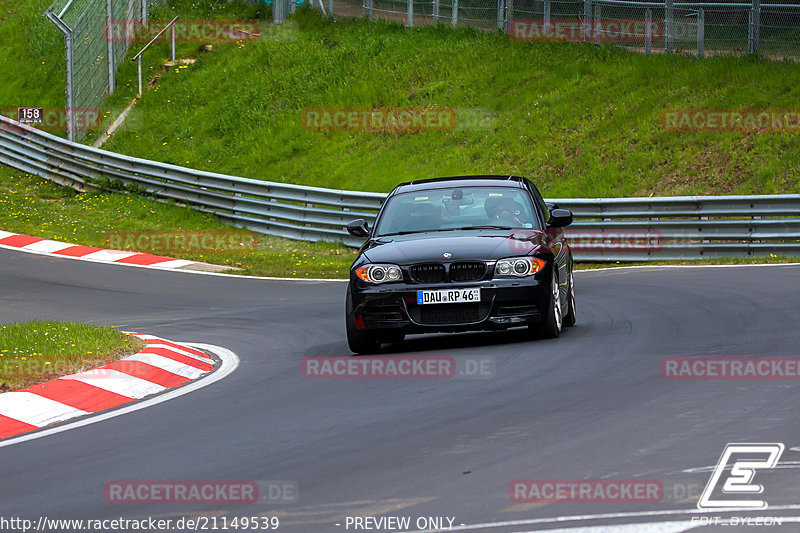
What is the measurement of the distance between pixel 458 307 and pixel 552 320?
3.05 feet

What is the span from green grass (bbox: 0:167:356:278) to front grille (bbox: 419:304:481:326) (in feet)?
30.4

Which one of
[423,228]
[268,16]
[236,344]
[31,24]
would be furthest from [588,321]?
[31,24]

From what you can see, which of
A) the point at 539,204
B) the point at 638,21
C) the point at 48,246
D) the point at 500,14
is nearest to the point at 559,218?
the point at 539,204

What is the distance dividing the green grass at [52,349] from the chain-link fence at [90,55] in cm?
1945

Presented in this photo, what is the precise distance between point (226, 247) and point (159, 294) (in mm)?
6097

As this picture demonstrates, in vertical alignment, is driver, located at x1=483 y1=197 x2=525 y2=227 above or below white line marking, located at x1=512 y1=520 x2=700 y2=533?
above

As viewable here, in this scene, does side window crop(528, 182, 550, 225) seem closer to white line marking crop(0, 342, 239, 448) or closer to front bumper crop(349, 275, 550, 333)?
front bumper crop(349, 275, 550, 333)

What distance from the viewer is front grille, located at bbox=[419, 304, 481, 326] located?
9.84 m

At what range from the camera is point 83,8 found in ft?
106

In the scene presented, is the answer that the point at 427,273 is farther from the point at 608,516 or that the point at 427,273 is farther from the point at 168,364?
the point at 608,516

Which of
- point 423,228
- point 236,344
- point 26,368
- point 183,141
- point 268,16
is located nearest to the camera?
point 26,368

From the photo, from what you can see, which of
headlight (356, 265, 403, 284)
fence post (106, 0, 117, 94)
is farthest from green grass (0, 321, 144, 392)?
fence post (106, 0, 117, 94)

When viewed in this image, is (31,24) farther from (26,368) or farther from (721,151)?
(26,368)

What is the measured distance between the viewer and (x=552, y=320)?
33.6 ft
